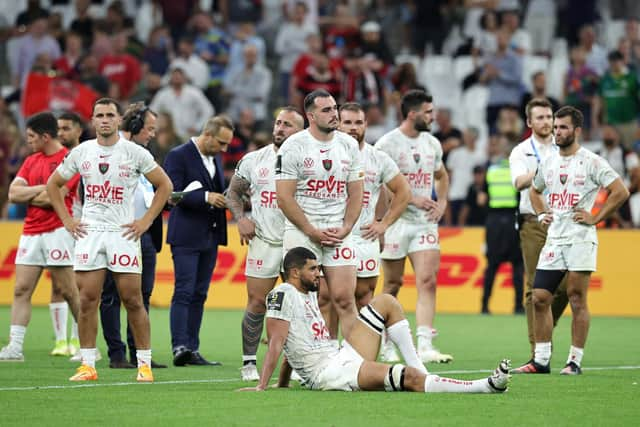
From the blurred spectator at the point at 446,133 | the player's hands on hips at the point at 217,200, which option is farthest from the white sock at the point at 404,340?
the blurred spectator at the point at 446,133

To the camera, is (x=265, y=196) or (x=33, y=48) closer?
(x=265, y=196)

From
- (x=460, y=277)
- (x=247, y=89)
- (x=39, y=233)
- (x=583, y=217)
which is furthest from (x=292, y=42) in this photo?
(x=583, y=217)

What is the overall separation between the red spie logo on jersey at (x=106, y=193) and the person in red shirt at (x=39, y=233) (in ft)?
8.12

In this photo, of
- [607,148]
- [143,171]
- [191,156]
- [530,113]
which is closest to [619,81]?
[607,148]

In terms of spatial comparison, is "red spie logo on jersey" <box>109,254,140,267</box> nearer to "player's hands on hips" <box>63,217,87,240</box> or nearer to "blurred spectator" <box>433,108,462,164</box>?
"player's hands on hips" <box>63,217,87,240</box>

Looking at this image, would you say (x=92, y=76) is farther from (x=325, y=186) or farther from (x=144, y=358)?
(x=325, y=186)

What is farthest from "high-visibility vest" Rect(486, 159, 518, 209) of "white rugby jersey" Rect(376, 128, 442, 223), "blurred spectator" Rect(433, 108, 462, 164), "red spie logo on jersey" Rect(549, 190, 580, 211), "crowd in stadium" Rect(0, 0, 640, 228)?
"red spie logo on jersey" Rect(549, 190, 580, 211)

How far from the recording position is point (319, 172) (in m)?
11.9

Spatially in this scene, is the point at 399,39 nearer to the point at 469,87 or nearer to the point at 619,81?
the point at 469,87

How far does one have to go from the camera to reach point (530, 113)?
1452 centimetres

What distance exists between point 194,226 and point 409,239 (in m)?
2.50

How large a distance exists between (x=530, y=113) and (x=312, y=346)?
485 cm

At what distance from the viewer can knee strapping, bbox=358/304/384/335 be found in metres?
10.9

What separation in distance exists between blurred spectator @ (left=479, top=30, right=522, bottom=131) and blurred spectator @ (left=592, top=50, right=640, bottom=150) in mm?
1573
